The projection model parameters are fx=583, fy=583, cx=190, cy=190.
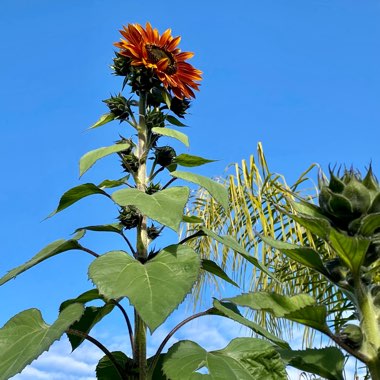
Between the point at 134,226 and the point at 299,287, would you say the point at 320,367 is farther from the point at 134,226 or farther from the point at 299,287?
the point at 299,287

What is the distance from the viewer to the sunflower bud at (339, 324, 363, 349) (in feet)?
2.47

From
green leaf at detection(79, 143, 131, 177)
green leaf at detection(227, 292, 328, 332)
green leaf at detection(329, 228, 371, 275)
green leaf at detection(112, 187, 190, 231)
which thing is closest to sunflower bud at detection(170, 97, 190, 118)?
green leaf at detection(79, 143, 131, 177)

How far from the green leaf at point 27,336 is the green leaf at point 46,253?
0.10m

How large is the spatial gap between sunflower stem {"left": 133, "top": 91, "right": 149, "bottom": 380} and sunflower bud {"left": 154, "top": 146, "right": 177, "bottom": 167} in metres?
0.04

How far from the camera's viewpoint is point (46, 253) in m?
1.46

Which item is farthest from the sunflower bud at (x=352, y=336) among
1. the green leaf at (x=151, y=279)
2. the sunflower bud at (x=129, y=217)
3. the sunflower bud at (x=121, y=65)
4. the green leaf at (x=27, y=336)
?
the sunflower bud at (x=121, y=65)

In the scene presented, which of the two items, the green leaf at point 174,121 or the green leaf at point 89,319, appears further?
the green leaf at point 174,121

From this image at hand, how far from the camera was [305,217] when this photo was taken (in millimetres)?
763

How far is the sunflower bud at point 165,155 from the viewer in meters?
1.67

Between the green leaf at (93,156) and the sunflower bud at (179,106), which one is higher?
the sunflower bud at (179,106)

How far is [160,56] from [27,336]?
94 cm

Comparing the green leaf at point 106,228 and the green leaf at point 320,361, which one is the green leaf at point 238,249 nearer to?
the green leaf at point 106,228

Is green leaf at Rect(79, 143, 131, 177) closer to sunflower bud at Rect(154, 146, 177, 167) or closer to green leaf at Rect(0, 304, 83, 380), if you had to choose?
sunflower bud at Rect(154, 146, 177, 167)

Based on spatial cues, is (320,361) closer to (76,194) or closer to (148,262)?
(148,262)
